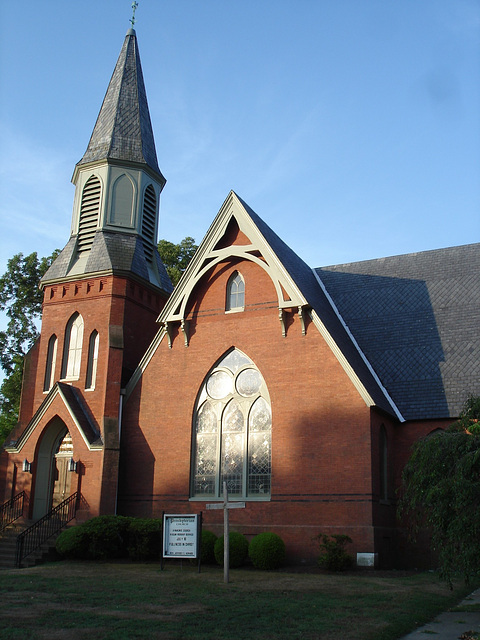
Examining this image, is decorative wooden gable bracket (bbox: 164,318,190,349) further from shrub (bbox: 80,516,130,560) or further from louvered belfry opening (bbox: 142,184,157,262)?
shrub (bbox: 80,516,130,560)

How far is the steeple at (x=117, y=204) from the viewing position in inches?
1025

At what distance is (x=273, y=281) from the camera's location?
2225 cm

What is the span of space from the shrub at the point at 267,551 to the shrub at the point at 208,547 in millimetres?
1222

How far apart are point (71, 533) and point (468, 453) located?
12645 mm

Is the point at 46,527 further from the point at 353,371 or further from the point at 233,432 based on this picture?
the point at 353,371

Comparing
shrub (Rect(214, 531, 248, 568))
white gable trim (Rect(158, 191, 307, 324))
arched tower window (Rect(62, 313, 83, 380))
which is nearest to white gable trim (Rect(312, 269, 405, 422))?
white gable trim (Rect(158, 191, 307, 324))

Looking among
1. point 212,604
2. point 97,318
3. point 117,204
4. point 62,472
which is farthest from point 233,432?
point 117,204

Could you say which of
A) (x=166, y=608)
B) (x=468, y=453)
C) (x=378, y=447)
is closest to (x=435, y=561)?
(x=378, y=447)

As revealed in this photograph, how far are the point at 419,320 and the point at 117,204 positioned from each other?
1268 centimetres

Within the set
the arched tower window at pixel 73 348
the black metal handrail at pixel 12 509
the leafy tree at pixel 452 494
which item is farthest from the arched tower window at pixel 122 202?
the leafy tree at pixel 452 494

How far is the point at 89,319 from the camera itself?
2508 cm

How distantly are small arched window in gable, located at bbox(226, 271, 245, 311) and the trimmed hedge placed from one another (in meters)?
7.54

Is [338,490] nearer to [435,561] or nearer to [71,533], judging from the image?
[435,561]

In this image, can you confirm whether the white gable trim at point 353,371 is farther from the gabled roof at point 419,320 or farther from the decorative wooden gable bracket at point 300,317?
the decorative wooden gable bracket at point 300,317
